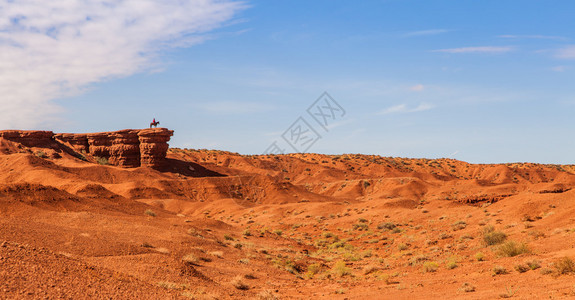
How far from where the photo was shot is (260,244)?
2923 cm

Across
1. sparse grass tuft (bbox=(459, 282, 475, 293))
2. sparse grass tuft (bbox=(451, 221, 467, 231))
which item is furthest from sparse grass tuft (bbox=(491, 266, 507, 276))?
sparse grass tuft (bbox=(451, 221, 467, 231))

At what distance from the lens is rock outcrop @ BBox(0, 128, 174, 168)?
7462 cm

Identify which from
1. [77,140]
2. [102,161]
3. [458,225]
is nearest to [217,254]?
[458,225]

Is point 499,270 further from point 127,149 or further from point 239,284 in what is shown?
point 127,149

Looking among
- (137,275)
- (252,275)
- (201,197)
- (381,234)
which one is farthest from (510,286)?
(201,197)

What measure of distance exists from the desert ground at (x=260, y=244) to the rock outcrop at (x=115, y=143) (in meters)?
13.0

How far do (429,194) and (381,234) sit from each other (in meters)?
33.2

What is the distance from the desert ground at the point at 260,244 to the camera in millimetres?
12273

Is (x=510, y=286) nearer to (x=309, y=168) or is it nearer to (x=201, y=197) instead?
(x=201, y=197)

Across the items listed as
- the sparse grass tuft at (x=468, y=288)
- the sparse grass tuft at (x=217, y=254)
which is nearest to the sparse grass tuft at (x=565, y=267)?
the sparse grass tuft at (x=468, y=288)

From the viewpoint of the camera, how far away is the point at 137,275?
1437cm

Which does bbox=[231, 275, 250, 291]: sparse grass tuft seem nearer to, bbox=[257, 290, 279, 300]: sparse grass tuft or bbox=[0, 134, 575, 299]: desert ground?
bbox=[0, 134, 575, 299]: desert ground

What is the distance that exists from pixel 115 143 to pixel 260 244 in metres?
57.0

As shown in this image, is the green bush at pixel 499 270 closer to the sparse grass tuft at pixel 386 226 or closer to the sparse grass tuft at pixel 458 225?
the sparse grass tuft at pixel 458 225
